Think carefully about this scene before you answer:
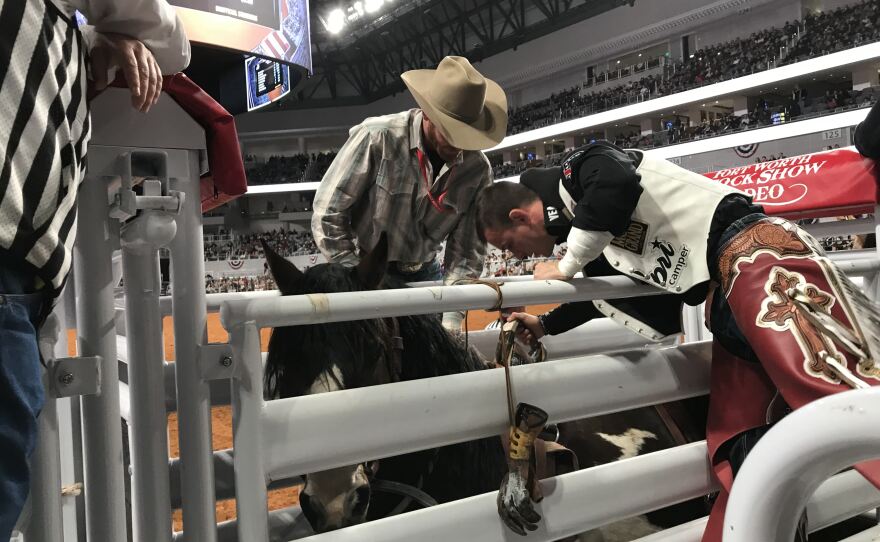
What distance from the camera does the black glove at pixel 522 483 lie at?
1.09 m

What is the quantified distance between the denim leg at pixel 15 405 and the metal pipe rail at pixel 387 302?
28cm

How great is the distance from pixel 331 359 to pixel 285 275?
A: 0.23 metres

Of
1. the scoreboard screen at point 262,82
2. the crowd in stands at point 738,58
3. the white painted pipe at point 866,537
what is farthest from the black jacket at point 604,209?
the crowd in stands at point 738,58

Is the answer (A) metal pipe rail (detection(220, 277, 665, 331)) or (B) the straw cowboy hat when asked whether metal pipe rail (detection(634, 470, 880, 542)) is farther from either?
(B) the straw cowboy hat

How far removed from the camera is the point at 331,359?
1174 mm

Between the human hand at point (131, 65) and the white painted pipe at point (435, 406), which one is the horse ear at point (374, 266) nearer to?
the white painted pipe at point (435, 406)

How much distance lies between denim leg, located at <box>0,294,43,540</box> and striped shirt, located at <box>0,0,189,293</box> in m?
0.06

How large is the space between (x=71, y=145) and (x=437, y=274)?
180cm

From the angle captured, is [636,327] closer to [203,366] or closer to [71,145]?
[203,366]

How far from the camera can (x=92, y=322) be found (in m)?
0.90

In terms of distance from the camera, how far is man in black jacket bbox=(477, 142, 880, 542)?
1187 millimetres

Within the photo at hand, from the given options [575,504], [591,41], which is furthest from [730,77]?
[575,504]

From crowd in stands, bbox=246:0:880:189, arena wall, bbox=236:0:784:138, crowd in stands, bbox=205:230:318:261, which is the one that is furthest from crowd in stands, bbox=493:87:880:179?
crowd in stands, bbox=205:230:318:261

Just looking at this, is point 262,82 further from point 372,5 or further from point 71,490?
point 372,5
